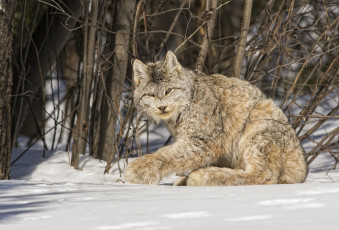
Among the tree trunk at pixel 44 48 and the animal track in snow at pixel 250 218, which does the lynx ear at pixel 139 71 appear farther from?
the animal track in snow at pixel 250 218

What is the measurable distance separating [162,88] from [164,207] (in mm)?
2082

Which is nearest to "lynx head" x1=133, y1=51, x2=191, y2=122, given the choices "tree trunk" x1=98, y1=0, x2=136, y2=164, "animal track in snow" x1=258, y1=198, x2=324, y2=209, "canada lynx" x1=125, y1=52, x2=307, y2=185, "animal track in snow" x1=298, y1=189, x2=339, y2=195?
"canada lynx" x1=125, y1=52, x2=307, y2=185

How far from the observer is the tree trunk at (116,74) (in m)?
5.75

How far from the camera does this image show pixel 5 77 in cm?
479

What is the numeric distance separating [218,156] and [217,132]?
0.22m

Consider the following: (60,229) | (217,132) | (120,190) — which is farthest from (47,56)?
(60,229)

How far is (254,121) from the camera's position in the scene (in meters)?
4.62

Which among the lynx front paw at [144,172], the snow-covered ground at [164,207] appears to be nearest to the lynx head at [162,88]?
the lynx front paw at [144,172]

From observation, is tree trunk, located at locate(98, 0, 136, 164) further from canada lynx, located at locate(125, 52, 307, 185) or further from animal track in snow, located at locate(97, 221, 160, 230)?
animal track in snow, located at locate(97, 221, 160, 230)

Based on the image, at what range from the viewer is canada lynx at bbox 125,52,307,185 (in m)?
4.29

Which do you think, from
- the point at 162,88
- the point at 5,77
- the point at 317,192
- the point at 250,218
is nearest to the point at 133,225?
the point at 250,218

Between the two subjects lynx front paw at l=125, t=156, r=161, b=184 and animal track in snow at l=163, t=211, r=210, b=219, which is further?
lynx front paw at l=125, t=156, r=161, b=184

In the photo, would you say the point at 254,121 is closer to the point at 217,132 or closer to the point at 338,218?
the point at 217,132

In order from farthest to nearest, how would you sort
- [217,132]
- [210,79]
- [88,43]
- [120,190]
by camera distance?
[88,43], [210,79], [217,132], [120,190]
